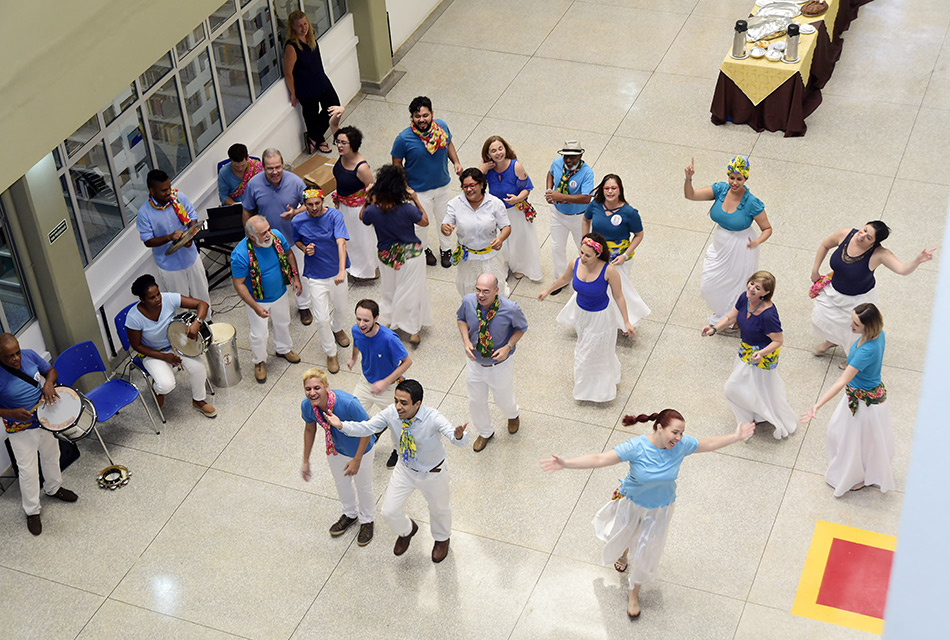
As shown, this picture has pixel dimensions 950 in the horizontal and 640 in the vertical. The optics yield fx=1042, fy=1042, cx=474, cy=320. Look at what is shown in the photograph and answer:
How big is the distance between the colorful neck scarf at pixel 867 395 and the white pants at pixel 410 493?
307 cm

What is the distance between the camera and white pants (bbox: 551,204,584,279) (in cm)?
1026

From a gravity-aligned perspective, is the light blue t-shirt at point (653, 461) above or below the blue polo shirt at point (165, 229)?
above

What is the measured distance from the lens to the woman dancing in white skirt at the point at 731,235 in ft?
29.6

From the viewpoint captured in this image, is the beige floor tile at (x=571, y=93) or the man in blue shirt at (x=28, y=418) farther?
the beige floor tile at (x=571, y=93)

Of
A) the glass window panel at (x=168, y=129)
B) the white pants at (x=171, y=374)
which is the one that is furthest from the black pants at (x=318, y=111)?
the white pants at (x=171, y=374)

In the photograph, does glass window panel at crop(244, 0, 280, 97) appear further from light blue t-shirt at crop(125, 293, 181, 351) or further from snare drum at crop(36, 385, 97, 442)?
snare drum at crop(36, 385, 97, 442)

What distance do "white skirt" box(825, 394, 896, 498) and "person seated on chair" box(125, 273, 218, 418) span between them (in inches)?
211

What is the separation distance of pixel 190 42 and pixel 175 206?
2113 mm

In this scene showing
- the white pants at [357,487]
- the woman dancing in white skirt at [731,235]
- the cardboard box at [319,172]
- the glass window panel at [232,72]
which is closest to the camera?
the white pants at [357,487]

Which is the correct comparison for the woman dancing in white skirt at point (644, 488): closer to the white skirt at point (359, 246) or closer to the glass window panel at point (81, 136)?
the white skirt at point (359, 246)

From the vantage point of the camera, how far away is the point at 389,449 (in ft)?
29.4

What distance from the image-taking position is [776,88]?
12312mm

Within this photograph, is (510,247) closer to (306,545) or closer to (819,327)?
(819,327)

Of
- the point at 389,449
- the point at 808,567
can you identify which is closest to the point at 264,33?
the point at 389,449
